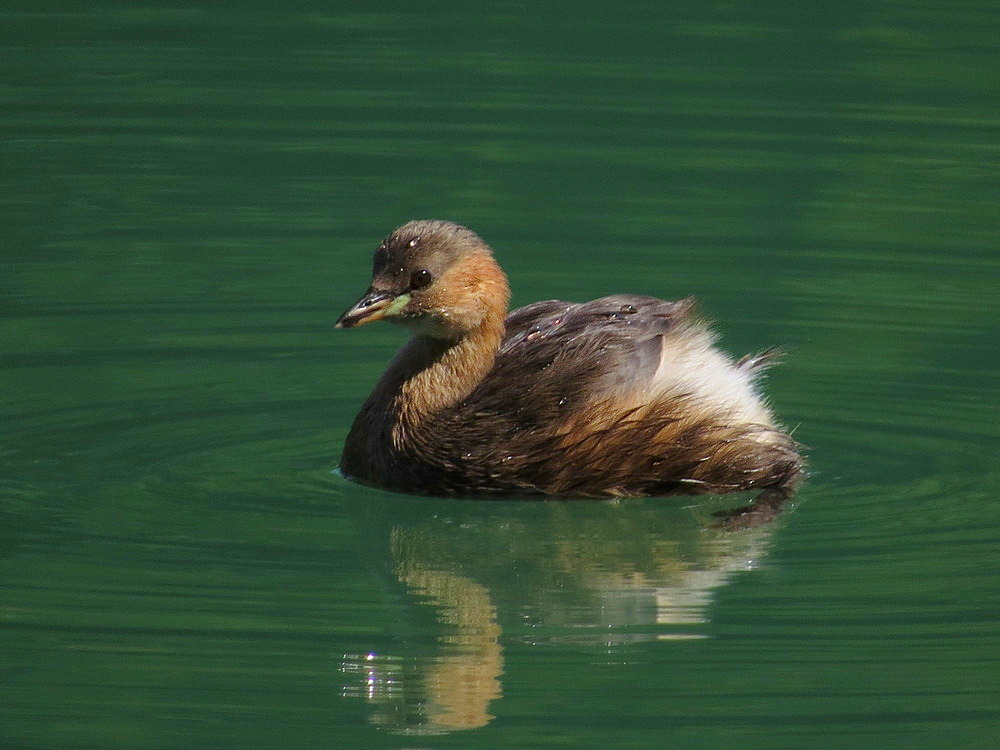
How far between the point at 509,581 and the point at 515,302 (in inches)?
115

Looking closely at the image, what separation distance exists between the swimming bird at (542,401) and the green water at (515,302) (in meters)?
0.12

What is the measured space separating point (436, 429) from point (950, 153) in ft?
16.9

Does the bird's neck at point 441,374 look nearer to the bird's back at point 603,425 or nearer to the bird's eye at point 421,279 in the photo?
the bird's back at point 603,425

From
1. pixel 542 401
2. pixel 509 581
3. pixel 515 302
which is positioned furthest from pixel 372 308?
pixel 515 302

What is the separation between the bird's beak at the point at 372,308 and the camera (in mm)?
6621

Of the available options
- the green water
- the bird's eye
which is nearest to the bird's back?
the green water

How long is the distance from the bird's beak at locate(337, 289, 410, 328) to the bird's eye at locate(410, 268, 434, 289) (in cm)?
4

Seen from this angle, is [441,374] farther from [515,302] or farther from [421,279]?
[515,302]

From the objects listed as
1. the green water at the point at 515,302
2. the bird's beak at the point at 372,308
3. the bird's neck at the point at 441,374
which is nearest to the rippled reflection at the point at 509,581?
the green water at the point at 515,302

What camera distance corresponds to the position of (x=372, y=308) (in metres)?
6.69

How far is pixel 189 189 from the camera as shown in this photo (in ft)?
34.7

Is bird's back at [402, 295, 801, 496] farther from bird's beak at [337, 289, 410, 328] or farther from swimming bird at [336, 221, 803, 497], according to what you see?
bird's beak at [337, 289, 410, 328]

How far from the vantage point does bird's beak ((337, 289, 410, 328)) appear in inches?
261

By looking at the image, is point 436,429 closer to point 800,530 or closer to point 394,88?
point 800,530
